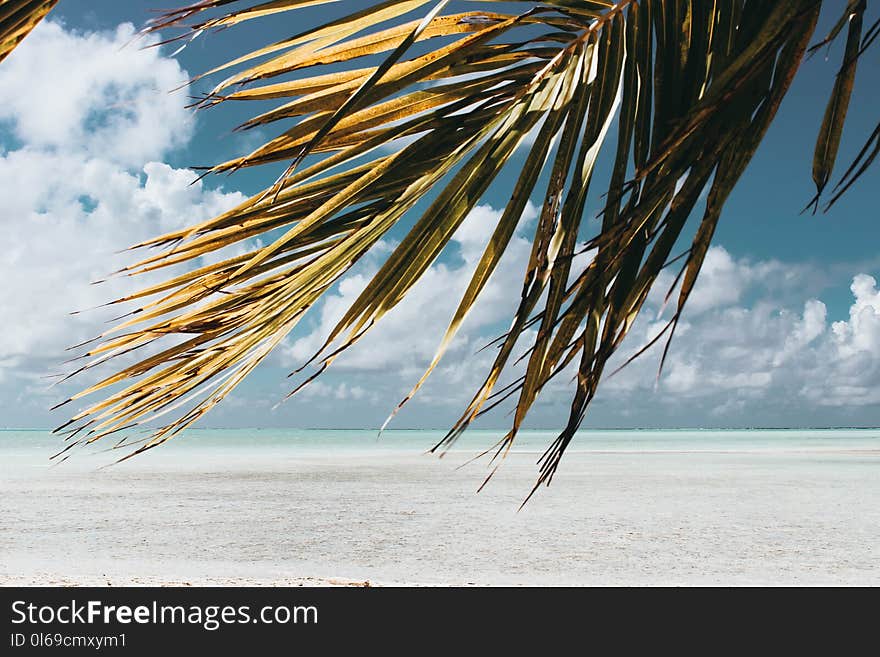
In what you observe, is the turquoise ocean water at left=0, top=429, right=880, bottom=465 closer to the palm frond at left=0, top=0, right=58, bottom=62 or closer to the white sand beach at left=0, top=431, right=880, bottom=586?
the white sand beach at left=0, top=431, right=880, bottom=586

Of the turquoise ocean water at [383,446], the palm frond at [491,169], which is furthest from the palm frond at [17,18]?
the turquoise ocean water at [383,446]

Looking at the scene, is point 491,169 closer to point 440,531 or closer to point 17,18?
point 17,18

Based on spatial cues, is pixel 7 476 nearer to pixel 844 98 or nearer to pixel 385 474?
pixel 385 474

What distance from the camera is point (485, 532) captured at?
11844 mm

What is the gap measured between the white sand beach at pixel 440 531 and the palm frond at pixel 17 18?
7.87 m

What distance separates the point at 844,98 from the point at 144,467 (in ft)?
98.6

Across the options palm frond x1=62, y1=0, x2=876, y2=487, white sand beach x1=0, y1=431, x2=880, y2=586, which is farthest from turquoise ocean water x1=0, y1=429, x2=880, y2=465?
palm frond x1=62, y1=0, x2=876, y2=487

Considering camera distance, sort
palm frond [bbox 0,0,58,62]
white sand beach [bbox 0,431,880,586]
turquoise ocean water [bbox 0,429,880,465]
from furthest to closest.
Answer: turquoise ocean water [bbox 0,429,880,465] → white sand beach [bbox 0,431,880,586] → palm frond [bbox 0,0,58,62]

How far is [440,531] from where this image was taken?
1198 cm

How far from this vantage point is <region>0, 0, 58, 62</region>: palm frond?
0.61 meters

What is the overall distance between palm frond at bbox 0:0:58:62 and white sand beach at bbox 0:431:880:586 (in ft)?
25.8

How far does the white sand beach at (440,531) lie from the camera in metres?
8.98

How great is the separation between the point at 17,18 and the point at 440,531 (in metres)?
11.9
